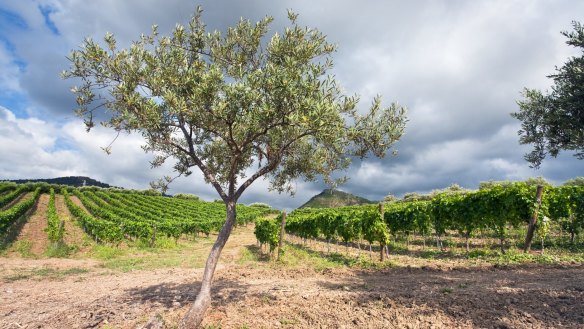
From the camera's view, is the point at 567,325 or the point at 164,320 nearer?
the point at 567,325

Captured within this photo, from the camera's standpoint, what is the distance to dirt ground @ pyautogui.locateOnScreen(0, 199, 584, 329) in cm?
875

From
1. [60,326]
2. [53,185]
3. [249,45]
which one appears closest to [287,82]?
[249,45]

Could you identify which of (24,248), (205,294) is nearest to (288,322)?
(205,294)

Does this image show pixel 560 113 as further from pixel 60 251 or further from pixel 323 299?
pixel 60 251

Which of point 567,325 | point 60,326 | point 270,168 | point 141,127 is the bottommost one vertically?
point 60,326

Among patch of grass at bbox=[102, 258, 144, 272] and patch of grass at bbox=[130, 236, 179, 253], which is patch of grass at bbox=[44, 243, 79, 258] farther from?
patch of grass at bbox=[130, 236, 179, 253]

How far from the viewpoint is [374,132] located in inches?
374

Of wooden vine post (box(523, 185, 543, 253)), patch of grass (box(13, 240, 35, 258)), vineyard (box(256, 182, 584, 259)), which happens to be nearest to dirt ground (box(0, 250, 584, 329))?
wooden vine post (box(523, 185, 543, 253))

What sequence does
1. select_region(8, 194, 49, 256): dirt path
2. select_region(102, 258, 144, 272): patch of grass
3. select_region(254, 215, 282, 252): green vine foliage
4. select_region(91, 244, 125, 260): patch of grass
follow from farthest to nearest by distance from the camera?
select_region(8, 194, 49, 256): dirt path → select_region(91, 244, 125, 260): patch of grass → select_region(254, 215, 282, 252): green vine foliage → select_region(102, 258, 144, 272): patch of grass

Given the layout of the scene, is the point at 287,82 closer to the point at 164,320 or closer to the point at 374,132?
the point at 374,132

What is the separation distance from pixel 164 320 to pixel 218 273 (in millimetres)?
8029

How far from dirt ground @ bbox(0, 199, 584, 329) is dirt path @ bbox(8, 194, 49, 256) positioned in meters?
17.1

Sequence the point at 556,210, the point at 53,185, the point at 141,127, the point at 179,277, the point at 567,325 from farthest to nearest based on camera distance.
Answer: the point at 53,185 → the point at 556,210 → the point at 179,277 → the point at 141,127 → the point at 567,325

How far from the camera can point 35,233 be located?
40.5 meters
